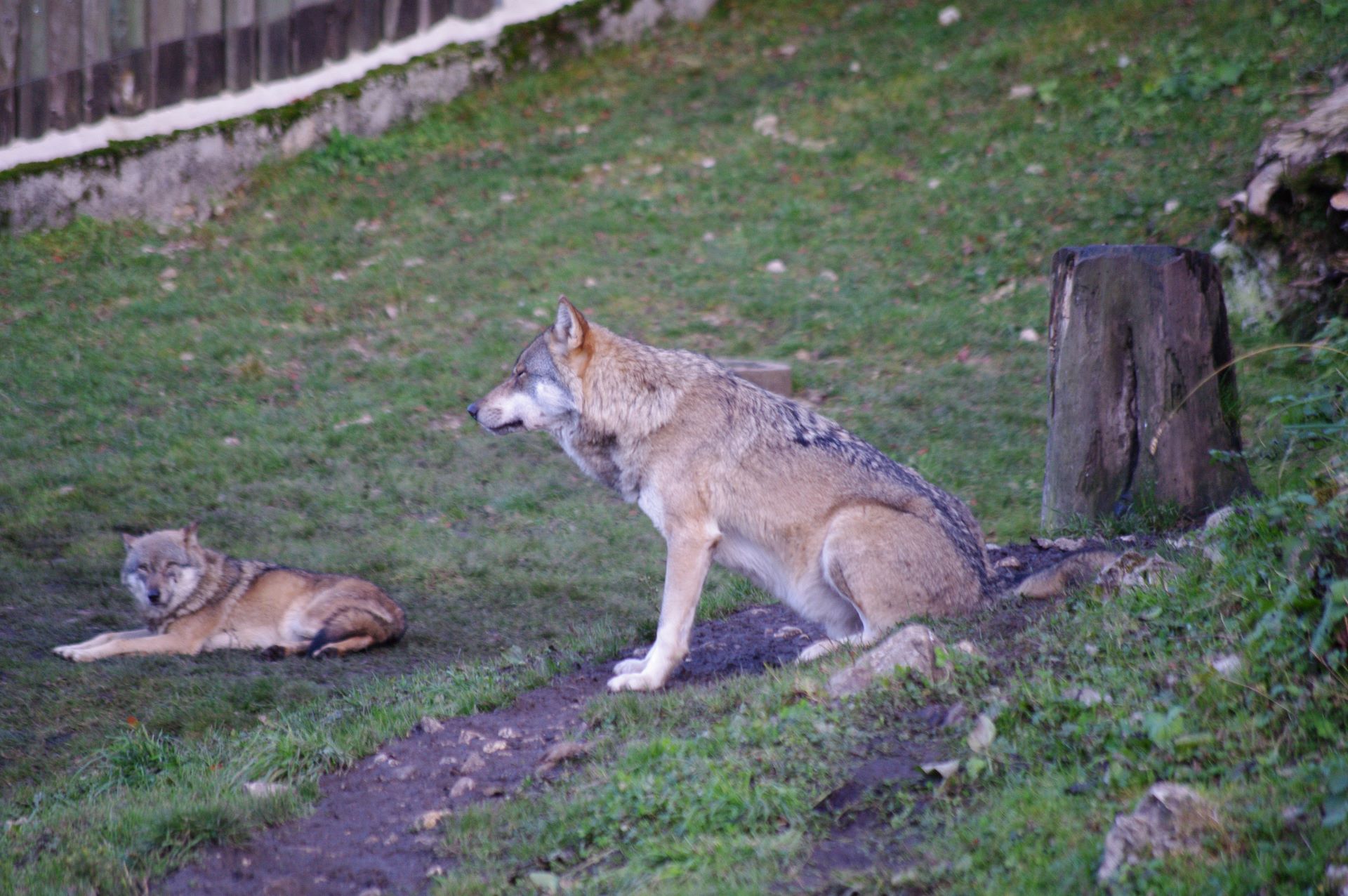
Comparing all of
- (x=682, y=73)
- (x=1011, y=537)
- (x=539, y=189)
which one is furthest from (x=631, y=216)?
(x=1011, y=537)

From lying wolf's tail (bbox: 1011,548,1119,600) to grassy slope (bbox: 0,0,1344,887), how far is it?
159 centimetres

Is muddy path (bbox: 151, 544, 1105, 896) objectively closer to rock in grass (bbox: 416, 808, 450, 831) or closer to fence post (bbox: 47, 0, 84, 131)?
rock in grass (bbox: 416, 808, 450, 831)

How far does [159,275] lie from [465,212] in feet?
11.5

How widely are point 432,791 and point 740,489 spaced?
6.83ft

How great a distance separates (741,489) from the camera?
19.4 feet

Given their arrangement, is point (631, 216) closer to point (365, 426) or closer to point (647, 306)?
point (647, 306)

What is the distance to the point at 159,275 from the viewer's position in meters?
12.7

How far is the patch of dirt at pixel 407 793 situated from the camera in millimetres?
4211

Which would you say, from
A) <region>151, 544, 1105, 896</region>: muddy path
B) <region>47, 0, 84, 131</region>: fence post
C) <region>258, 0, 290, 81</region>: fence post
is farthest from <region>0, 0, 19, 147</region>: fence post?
<region>151, 544, 1105, 896</region>: muddy path

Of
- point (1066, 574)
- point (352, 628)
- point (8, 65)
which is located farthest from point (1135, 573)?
point (8, 65)

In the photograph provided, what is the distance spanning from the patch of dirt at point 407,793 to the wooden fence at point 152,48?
10.4 meters

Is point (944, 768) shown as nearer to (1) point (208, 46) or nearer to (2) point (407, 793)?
(2) point (407, 793)

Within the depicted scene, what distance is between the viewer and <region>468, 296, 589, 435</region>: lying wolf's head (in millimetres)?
6164

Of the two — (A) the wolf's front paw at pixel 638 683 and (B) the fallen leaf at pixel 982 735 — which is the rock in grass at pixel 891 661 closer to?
(B) the fallen leaf at pixel 982 735
